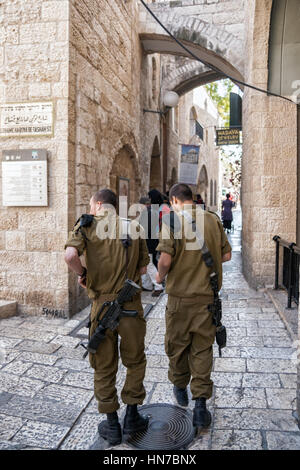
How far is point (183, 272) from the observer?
8.85 feet

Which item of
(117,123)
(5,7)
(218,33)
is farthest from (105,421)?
(218,33)

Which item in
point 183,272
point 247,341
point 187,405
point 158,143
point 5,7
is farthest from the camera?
point 158,143

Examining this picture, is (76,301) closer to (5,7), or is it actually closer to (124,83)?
(5,7)

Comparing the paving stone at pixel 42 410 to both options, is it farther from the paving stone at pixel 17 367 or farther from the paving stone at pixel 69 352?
the paving stone at pixel 69 352

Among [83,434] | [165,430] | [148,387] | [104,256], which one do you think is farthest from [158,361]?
[104,256]

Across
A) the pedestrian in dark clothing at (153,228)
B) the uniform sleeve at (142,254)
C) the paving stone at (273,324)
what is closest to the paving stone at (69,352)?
the uniform sleeve at (142,254)

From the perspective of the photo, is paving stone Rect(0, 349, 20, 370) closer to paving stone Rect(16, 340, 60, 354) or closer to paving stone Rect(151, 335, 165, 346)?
paving stone Rect(16, 340, 60, 354)

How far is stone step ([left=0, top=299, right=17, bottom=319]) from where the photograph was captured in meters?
4.99

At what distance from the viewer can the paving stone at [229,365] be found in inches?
141

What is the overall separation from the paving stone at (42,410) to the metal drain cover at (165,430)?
48 cm

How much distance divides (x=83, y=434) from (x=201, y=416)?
75 cm

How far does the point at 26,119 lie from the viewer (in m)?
5.06
